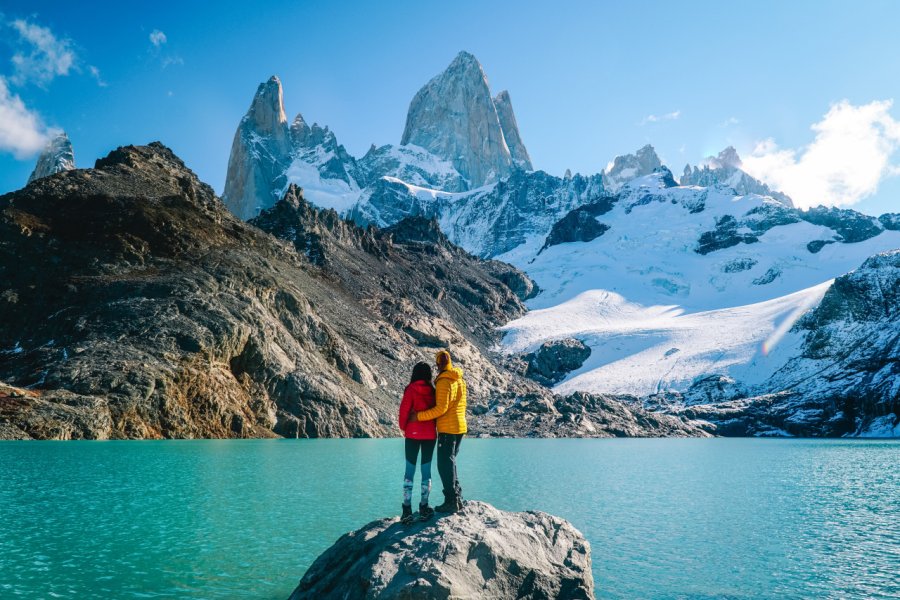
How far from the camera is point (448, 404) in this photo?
41.4 feet

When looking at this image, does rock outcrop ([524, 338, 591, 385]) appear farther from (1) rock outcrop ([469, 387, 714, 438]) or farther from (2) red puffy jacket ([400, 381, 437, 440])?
(2) red puffy jacket ([400, 381, 437, 440])

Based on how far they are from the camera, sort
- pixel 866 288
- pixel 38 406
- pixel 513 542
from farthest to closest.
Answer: pixel 866 288, pixel 38 406, pixel 513 542

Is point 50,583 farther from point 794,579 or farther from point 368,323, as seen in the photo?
point 368,323

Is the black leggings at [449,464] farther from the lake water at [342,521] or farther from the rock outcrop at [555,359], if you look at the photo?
the rock outcrop at [555,359]

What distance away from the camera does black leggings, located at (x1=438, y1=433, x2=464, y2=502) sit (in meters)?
12.8

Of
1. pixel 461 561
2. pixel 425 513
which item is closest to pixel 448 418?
pixel 425 513

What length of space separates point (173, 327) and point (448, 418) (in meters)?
65.4

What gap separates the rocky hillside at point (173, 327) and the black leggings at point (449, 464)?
52050mm

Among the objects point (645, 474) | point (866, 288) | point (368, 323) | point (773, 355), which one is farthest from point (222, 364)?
point (866, 288)

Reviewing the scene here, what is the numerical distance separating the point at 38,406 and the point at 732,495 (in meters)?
55.5

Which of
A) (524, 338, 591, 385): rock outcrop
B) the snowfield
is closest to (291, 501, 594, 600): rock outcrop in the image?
the snowfield

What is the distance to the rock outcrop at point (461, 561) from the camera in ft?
34.1

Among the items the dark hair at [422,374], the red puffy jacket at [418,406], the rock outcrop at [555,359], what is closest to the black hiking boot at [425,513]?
the red puffy jacket at [418,406]

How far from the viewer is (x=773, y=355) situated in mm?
146250
